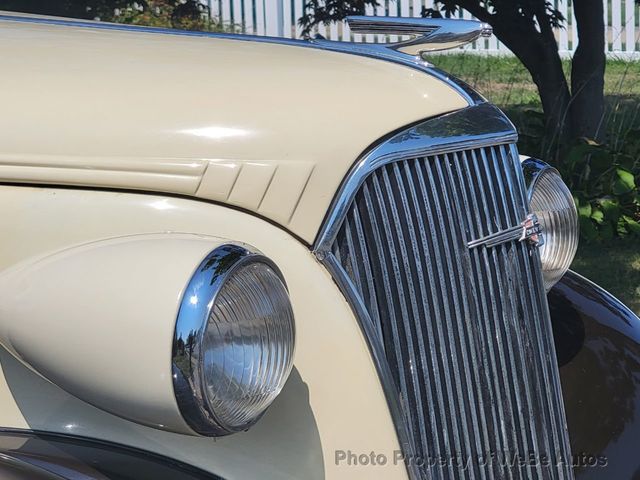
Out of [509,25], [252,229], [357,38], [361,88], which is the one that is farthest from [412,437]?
[357,38]

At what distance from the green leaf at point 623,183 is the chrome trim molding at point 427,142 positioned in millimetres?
4670

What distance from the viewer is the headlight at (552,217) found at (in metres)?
2.40

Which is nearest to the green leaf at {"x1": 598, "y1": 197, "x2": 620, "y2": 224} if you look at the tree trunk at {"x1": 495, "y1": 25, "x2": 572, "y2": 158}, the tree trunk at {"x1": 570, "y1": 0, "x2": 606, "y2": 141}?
the tree trunk at {"x1": 495, "y1": 25, "x2": 572, "y2": 158}

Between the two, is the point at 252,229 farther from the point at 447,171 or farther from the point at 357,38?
the point at 357,38

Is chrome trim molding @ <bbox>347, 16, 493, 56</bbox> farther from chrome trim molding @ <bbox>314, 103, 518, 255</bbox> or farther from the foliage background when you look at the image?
the foliage background

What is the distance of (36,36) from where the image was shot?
1996mm

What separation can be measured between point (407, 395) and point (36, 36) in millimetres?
1074

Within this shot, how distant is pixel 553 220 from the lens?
2400 mm

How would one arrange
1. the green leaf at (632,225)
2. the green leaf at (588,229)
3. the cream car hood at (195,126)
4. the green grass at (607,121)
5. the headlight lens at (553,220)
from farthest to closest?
the green leaf at (632,225) < the green leaf at (588,229) < the green grass at (607,121) < the headlight lens at (553,220) < the cream car hood at (195,126)

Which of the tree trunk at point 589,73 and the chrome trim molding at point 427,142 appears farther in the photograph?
the tree trunk at point 589,73

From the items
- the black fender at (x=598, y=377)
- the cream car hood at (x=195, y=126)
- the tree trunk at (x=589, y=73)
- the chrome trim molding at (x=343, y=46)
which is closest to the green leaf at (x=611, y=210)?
the tree trunk at (x=589, y=73)

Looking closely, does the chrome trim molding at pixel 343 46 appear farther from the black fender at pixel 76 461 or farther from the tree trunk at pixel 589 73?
the tree trunk at pixel 589 73

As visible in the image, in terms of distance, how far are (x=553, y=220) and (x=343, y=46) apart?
710 millimetres

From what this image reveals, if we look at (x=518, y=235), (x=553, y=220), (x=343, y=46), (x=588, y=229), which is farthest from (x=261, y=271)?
(x=588, y=229)
